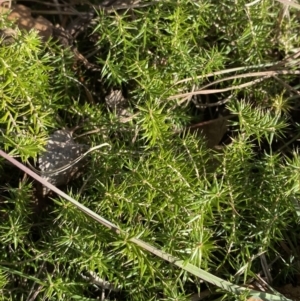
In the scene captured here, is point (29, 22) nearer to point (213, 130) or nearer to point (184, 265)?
point (213, 130)

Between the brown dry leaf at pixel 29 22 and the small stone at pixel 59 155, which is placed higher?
the brown dry leaf at pixel 29 22

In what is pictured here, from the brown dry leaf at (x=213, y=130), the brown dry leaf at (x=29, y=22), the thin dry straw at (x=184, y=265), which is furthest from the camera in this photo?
the brown dry leaf at (x=29, y=22)

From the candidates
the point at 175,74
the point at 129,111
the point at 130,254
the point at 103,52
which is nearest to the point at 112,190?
the point at 130,254

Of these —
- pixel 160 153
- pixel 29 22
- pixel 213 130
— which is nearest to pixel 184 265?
pixel 160 153

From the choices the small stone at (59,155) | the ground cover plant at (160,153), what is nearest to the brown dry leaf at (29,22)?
the ground cover plant at (160,153)

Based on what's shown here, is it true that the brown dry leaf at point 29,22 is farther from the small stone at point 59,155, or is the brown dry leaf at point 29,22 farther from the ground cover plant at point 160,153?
the small stone at point 59,155

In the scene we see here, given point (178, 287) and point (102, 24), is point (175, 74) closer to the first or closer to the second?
point (102, 24)
